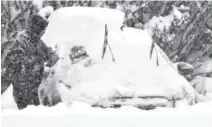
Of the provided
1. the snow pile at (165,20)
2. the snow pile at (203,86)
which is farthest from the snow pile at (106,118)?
the snow pile at (165,20)

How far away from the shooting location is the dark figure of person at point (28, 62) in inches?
245

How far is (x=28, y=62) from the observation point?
275 inches

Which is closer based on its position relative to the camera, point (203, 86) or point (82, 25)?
point (82, 25)

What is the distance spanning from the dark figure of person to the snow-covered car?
28cm

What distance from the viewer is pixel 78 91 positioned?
5008mm

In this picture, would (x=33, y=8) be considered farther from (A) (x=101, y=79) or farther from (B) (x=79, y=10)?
(A) (x=101, y=79)

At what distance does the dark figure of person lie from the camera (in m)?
6.23

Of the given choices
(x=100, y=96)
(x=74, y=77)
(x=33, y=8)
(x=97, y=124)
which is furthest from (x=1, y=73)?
(x=97, y=124)

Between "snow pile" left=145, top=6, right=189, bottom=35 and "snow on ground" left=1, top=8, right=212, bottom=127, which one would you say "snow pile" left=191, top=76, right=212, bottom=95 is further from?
"snow pile" left=145, top=6, right=189, bottom=35

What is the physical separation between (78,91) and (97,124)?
1088 millimetres

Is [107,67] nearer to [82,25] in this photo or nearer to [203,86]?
[82,25]

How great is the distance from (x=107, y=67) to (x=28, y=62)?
7.03 feet

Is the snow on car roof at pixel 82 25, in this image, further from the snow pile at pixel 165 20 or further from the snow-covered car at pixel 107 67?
the snow pile at pixel 165 20

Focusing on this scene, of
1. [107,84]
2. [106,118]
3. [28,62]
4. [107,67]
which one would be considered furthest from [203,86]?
[106,118]
